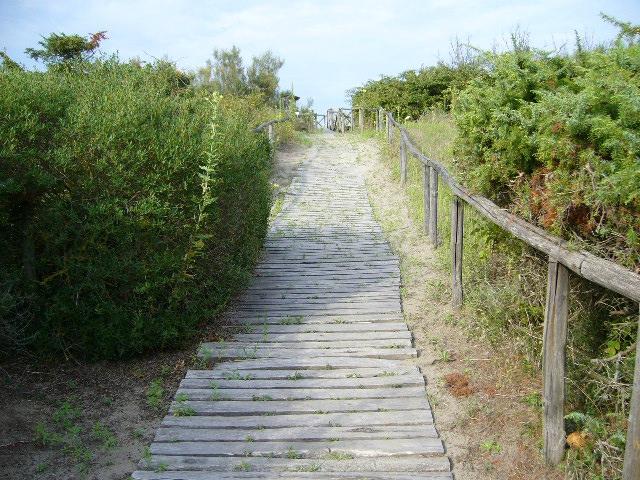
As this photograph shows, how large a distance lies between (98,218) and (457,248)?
12.0 ft

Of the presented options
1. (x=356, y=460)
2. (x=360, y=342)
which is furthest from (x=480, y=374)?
(x=356, y=460)

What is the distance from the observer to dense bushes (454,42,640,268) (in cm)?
368

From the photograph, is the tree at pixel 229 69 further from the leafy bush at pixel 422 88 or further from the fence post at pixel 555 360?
the fence post at pixel 555 360

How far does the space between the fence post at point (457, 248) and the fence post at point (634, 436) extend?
373 cm

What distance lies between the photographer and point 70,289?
5.32 m

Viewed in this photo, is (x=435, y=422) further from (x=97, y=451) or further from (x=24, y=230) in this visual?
(x=24, y=230)

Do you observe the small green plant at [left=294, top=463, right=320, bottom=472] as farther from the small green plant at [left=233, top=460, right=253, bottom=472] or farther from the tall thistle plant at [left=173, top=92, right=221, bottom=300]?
the tall thistle plant at [left=173, top=92, right=221, bottom=300]

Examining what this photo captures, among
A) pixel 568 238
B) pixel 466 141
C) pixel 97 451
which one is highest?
pixel 466 141

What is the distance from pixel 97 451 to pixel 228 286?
2.55m

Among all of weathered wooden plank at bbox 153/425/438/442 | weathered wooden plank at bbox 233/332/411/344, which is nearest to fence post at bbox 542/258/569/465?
weathered wooden plank at bbox 153/425/438/442

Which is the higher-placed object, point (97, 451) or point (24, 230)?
point (24, 230)

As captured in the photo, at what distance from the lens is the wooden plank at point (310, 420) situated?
4.57 meters

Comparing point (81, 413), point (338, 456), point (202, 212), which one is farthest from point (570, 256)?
point (81, 413)

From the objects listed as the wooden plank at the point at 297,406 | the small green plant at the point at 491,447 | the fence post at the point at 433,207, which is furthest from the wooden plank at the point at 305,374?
the fence post at the point at 433,207
